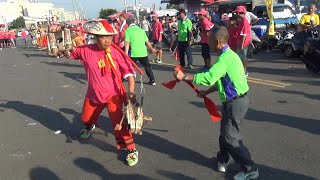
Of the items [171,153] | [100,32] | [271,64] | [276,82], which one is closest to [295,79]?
[276,82]

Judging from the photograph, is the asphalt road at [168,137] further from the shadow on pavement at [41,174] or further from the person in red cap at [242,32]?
the person in red cap at [242,32]

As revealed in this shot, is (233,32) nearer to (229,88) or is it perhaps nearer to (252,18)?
(252,18)

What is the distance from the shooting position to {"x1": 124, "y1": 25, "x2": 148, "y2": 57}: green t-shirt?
30.6 feet

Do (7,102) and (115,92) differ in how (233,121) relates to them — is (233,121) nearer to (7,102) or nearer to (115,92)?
(115,92)

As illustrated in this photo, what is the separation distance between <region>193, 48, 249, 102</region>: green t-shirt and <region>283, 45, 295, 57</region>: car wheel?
973cm

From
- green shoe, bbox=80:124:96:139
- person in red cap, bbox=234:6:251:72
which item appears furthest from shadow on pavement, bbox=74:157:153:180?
person in red cap, bbox=234:6:251:72

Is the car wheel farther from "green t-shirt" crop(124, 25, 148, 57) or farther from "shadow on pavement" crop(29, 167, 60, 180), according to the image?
"shadow on pavement" crop(29, 167, 60, 180)

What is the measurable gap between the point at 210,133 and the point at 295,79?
4504 millimetres

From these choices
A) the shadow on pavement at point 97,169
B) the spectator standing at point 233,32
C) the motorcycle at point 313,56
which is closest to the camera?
the shadow on pavement at point 97,169

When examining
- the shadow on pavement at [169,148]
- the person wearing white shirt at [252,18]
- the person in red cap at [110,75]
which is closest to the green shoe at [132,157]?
the person in red cap at [110,75]

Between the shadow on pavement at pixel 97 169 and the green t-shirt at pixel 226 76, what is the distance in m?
1.39

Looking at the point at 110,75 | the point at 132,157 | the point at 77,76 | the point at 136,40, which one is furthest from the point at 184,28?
the point at 132,157

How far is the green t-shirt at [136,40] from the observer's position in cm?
934

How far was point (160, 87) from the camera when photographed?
959 centimetres
